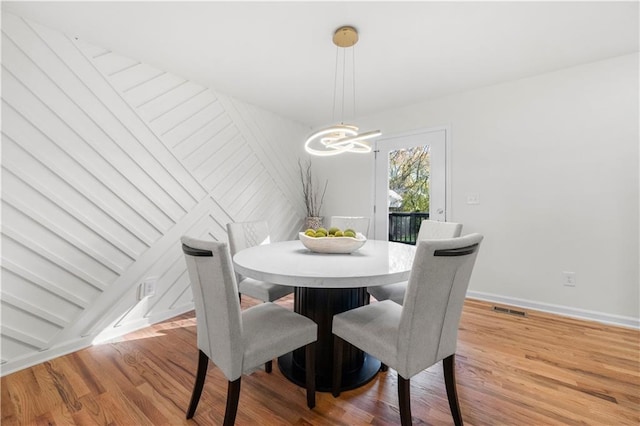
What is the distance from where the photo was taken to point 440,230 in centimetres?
214

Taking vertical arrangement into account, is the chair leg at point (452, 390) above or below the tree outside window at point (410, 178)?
below

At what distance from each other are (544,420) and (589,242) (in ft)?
6.53

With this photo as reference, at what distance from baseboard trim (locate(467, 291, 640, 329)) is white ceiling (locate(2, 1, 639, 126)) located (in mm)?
2331

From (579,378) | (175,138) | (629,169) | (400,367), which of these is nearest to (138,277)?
(175,138)

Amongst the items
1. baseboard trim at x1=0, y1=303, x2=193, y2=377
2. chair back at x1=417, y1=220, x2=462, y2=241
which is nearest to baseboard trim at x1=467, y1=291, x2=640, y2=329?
chair back at x1=417, y1=220, x2=462, y2=241

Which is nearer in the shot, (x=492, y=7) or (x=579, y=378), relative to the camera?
(x=579, y=378)

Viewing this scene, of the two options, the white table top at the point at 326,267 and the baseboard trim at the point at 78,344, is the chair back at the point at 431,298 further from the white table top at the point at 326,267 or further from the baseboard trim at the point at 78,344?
the baseboard trim at the point at 78,344

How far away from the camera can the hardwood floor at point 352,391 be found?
4.37ft

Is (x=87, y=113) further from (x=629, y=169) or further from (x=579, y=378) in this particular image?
(x=629, y=169)

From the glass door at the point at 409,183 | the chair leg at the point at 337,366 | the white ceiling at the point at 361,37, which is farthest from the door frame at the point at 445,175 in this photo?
the chair leg at the point at 337,366

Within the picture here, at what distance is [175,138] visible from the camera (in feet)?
8.52

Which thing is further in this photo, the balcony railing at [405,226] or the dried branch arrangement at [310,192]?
the dried branch arrangement at [310,192]

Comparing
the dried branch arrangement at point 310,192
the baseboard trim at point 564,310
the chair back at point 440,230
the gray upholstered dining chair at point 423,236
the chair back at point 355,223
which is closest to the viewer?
the gray upholstered dining chair at point 423,236

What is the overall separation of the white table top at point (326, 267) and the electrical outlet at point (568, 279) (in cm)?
196
